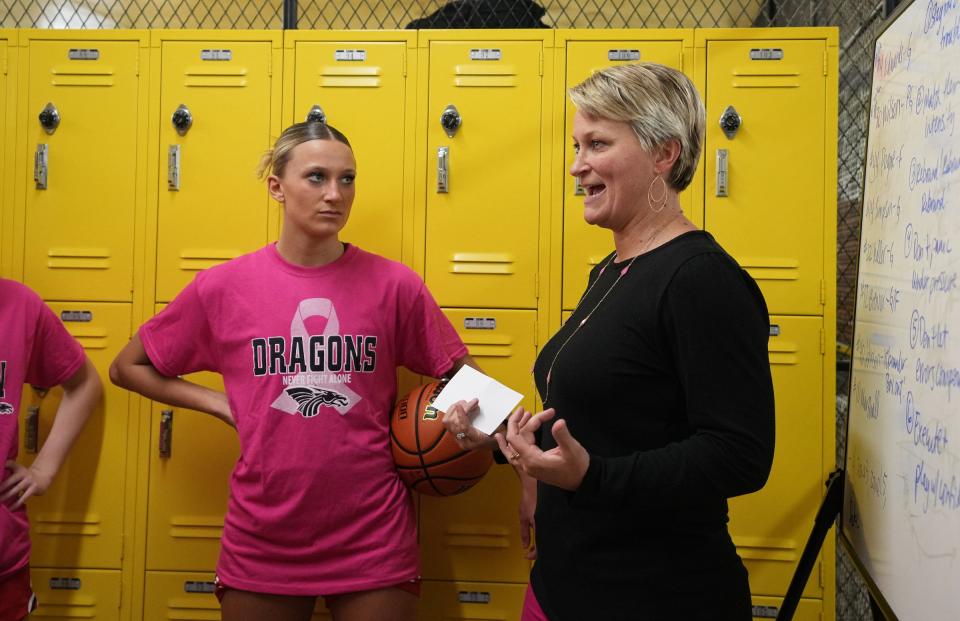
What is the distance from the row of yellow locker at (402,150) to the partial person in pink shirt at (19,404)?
36 centimetres

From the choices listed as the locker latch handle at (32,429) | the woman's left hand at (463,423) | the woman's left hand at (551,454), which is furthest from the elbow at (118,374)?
the woman's left hand at (551,454)

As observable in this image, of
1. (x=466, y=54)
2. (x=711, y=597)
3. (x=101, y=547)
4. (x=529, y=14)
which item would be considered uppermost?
(x=529, y=14)

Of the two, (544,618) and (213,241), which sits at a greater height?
(213,241)

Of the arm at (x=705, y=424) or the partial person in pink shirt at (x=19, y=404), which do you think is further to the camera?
the partial person in pink shirt at (x=19, y=404)

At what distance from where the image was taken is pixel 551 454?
120 cm

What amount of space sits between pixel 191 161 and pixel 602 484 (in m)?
2.10

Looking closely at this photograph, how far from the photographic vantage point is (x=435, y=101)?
269 cm

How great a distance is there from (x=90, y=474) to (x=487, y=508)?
1.41 meters

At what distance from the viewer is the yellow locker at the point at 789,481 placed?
259cm

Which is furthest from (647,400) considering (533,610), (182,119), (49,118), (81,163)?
(49,118)

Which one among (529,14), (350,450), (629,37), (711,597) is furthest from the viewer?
(529,14)

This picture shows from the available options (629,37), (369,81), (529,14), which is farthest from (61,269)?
(629,37)

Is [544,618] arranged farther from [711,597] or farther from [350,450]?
[350,450]

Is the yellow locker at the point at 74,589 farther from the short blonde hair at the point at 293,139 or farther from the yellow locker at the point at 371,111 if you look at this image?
the short blonde hair at the point at 293,139
